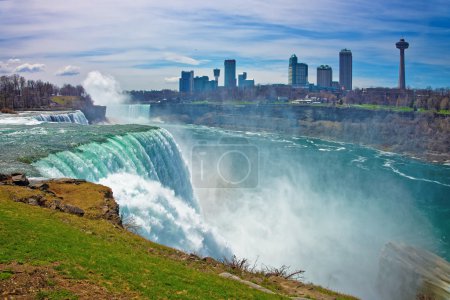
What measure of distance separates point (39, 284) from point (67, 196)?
7.58 metres

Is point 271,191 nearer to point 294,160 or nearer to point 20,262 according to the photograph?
point 294,160

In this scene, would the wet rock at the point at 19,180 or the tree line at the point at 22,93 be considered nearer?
the wet rock at the point at 19,180

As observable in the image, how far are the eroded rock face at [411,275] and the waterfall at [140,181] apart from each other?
1032 centimetres

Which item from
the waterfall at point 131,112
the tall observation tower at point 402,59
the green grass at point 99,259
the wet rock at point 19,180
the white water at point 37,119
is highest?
the tall observation tower at point 402,59

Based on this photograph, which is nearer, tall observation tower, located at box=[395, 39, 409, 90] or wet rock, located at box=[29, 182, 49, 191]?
wet rock, located at box=[29, 182, 49, 191]

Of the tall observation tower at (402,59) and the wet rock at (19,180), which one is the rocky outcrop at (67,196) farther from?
the tall observation tower at (402,59)

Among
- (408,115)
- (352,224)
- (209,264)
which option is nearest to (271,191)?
(352,224)

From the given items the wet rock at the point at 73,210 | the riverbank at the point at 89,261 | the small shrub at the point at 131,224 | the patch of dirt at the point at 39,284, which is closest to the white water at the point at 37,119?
the small shrub at the point at 131,224

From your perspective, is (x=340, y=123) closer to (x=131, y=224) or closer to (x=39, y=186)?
(x=131, y=224)

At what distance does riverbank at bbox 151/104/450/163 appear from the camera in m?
84.6

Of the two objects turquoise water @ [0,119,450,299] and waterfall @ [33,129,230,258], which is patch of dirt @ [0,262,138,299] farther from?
turquoise water @ [0,119,450,299]

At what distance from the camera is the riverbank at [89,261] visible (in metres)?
8.23

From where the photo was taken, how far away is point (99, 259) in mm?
9633

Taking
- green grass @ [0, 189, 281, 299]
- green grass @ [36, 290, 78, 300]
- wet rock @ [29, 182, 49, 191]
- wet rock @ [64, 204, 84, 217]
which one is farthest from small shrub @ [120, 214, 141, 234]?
green grass @ [36, 290, 78, 300]
